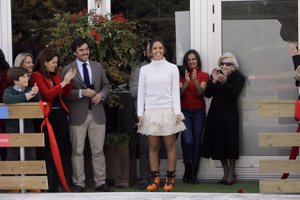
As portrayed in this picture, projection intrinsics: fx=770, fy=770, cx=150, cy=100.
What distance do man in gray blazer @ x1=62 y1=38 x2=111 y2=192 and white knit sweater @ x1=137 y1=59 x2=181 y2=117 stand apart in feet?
1.47

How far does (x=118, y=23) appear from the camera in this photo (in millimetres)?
9164

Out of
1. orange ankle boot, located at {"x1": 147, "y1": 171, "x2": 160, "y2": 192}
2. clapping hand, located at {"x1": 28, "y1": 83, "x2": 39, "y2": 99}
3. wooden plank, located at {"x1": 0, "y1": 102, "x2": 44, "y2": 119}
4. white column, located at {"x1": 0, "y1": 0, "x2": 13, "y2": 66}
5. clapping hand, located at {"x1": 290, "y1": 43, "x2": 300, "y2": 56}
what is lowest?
orange ankle boot, located at {"x1": 147, "y1": 171, "x2": 160, "y2": 192}

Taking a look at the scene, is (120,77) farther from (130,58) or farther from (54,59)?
(54,59)

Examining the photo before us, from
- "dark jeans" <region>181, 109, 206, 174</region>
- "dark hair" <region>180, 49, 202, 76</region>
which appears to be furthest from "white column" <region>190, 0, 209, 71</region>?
"dark jeans" <region>181, 109, 206, 174</region>

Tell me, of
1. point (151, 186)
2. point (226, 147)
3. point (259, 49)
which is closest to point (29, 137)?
point (151, 186)

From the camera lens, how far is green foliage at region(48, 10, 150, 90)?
8.99 m

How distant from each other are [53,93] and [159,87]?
3.73 ft

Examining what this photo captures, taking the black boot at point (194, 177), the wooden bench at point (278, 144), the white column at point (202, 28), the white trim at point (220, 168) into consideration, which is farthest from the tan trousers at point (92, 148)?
the wooden bench at point (278, 144)

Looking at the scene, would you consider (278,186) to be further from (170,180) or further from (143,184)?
(143,184)

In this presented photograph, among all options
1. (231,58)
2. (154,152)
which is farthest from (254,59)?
(154,152)

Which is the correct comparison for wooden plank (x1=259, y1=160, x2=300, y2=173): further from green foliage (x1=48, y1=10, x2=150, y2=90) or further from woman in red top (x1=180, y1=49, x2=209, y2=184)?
green foliage (x1=48, y1=10, x2=150, y2=90)

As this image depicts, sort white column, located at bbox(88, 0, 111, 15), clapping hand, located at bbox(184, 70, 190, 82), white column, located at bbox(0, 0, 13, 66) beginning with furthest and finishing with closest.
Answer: white column, located at bbox(0, 0, 13, 66) < white column, located at bbox(88, 0, 111, 15) < clapping hand, located at bbox(184, 70, 190, 82)

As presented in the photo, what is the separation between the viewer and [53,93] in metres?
8.20

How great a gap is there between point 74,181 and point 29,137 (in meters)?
0.93
